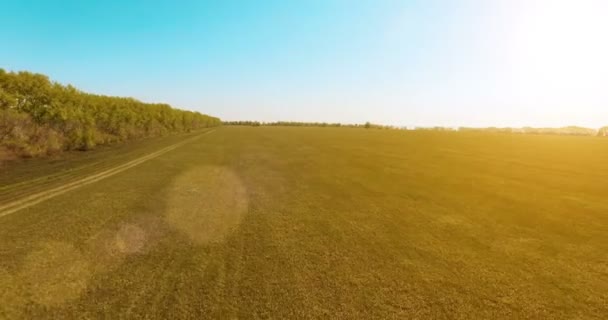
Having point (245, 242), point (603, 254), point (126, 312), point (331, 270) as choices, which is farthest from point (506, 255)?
point (126, 312)

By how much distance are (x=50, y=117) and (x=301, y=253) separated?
54.0ft

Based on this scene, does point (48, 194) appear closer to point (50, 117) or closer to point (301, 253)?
point (301, 253)

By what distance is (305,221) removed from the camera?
16.4ft

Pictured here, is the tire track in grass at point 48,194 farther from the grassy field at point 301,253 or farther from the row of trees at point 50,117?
the row of trees at point 50,117

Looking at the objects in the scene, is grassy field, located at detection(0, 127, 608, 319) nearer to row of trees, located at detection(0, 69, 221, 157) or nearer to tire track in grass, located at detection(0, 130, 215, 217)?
tire track in grass, located at detection(0, 130, 215, 217)

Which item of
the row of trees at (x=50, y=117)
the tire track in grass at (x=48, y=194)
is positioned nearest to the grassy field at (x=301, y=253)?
the tire track in grass at (x=48, y=194)

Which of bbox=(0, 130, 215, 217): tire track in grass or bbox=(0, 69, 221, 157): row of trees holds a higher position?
bbox=(0, 69, 221, 157): row of trees

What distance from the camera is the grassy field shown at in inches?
104

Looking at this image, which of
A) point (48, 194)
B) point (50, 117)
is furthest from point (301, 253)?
point (50, 117)

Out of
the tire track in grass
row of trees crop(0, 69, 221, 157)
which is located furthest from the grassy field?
row of trees crop(0, 69, 221, 157)

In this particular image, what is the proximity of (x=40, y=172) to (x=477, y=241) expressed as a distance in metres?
12.3

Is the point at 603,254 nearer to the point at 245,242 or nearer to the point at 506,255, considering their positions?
the point at 506,255

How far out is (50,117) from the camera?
13469 millimetres

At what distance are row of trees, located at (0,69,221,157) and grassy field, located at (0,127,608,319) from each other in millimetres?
6107
